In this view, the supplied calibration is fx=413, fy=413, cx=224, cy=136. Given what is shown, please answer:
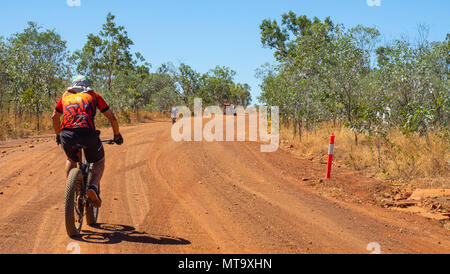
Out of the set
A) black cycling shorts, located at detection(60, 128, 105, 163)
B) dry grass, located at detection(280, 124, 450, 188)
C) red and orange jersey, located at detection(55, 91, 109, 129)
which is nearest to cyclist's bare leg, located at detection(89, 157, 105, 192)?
black cycling shorts, located at detection(60, 128, 105, 163)

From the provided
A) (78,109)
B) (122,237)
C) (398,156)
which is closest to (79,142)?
(78,109)

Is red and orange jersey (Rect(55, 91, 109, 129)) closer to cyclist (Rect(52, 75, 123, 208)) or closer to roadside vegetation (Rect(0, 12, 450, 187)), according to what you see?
cyclist (Rect(52, 75, 123, 208))

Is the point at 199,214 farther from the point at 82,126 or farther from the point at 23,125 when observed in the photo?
the point at 23,125

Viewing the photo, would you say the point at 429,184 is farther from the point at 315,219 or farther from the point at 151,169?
the point at 151,169

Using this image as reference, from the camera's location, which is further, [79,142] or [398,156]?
[398,156]

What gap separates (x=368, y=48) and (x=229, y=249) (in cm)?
1489

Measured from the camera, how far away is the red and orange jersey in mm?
5312

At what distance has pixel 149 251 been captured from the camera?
4.78m

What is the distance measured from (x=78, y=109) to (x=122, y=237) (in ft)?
5.74

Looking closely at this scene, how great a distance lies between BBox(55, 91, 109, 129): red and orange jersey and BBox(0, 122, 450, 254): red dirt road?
1437 mm

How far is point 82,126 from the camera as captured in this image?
209 inches

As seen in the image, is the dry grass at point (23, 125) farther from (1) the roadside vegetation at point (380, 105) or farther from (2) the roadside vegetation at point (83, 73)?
(1) the roadside vegetation at point (380, 105)

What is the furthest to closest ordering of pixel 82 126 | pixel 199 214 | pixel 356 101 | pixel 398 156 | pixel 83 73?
1. pixel 83 73
2. pixel 356 101
3. pixel 398 156
4. pixel 199 214
5. pixel 82 126

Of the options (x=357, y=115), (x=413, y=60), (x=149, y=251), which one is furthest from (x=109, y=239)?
(x=357, y=115)
